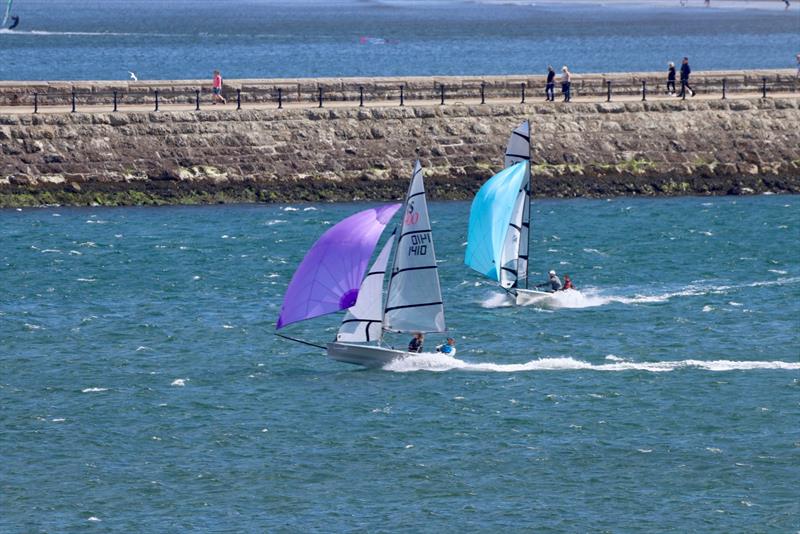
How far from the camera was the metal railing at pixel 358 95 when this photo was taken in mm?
58281

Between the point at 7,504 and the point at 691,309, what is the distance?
19913 millimetres

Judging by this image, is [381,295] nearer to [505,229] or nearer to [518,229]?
[505,229]

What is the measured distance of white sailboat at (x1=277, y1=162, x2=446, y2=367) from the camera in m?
35.9

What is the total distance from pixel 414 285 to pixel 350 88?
24440mm

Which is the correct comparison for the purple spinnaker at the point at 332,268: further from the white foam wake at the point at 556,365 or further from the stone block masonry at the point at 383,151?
the stone block masonry at the point at 383,151

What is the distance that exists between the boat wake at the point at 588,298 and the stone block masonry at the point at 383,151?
517 inches

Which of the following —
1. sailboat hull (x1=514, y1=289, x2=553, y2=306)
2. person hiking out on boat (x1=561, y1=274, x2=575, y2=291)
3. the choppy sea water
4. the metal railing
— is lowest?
sailboat hull (x1=514, y1=289, x2=553, y2=306)

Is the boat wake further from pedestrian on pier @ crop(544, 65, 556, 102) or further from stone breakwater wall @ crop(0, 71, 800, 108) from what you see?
stone breakwater wall @ crop(0, 71, 800, 108)

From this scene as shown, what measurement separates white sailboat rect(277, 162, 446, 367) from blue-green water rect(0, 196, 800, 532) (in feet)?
2.35

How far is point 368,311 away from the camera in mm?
37031

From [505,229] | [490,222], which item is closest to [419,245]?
[490,222]

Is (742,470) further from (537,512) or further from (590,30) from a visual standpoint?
(590,30)

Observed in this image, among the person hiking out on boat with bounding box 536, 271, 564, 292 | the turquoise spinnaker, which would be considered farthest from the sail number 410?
the person hiking out on boat with bounding box 536, 271, 564, 292

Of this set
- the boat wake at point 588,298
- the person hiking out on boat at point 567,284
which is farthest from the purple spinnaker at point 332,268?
the person hiking out on boat at point 567,284
